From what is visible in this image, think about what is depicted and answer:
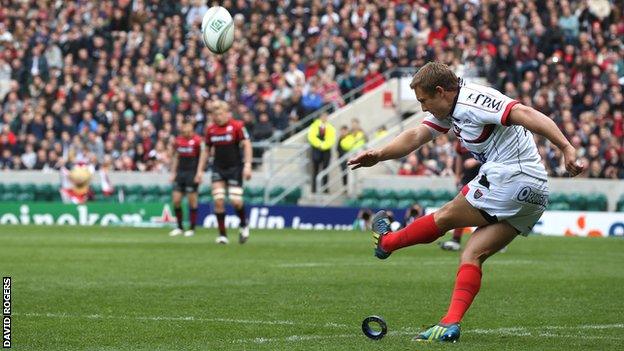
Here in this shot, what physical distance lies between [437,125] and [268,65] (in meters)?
26.8

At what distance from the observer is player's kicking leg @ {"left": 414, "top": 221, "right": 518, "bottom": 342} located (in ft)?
30.0

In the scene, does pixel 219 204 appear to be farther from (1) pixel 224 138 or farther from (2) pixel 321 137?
(2) pixel 321 137

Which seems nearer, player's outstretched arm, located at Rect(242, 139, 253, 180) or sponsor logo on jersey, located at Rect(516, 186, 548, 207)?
sponsor logo on jersey, located at Rect(516, 186, 548, 207)

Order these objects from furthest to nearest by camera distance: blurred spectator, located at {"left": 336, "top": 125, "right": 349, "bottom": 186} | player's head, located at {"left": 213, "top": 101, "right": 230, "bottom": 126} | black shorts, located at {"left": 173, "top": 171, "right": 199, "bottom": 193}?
blurred spectator, located at {"left": 336, "top": 125, "right": 349, "bottom": 186}
black shorts, located at {"left": 173, "top": 171, "right": 199, "bottom": 193}
player's head, located at {"left": 213, "top": 101, "right": 230, "bottom": 126}

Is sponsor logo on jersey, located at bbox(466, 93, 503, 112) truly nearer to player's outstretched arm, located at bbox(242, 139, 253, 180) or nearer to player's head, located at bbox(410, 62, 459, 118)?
player's head, located at bbox(410, 62, 459, 118)

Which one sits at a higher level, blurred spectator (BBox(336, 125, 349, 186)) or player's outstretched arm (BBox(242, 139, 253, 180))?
player's outstretched arm (BBox(242, 139, 253, 180))

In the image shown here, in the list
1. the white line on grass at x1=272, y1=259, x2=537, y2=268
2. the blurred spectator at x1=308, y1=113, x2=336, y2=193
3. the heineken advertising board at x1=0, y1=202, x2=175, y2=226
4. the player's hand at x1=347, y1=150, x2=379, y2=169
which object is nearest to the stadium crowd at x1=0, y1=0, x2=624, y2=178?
the blurred spectator at x1=308, y1=113, x2=336, y2=193

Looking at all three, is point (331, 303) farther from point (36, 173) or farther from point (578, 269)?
point (36, 173)

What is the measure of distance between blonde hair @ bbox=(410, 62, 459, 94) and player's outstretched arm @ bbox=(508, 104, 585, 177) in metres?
0.53

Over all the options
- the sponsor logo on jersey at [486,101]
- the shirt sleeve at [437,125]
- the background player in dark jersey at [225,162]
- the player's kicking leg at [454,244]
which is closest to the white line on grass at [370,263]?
the player's kicking leg at [454,244]

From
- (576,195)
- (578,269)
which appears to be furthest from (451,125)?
(576,195)

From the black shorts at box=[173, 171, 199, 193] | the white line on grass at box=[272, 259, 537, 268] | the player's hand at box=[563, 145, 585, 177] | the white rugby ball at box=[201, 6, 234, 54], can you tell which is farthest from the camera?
the black shorts at box=[173, 171, 199, 193]

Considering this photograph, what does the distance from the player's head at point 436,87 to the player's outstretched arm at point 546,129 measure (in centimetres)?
53

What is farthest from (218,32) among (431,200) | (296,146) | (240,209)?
(296,146)
